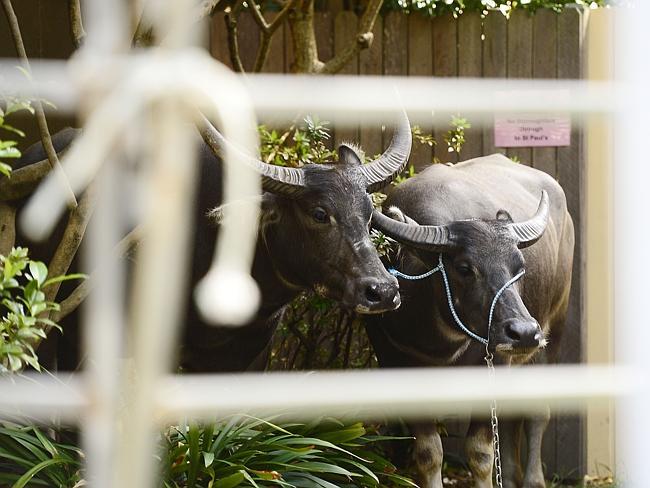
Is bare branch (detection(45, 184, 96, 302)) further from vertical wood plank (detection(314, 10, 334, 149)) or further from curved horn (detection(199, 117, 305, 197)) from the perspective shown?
vertical wood plank (detection(314, 10, 334, 149))

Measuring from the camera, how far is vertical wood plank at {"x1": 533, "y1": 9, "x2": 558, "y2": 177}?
6730mm

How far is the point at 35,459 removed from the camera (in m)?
3.99

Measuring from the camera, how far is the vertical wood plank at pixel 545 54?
673 centimetres

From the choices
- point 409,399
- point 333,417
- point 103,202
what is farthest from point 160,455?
point 103,202

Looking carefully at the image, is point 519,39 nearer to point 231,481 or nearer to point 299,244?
point 299,244

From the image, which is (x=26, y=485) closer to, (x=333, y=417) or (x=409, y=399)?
(x=333, y=417)

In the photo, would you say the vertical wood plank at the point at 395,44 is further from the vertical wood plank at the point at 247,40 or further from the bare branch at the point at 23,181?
the bare branch at the point at 23,181

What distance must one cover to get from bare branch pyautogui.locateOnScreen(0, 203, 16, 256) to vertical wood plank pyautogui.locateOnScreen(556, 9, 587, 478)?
357cm

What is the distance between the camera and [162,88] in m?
0.74

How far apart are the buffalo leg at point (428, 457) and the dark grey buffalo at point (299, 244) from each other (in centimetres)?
95

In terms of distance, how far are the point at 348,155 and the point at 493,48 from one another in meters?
2.27

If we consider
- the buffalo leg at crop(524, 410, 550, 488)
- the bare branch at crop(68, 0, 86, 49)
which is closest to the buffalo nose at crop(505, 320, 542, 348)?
the buffalo leg at crop(524, 410, 550, 488)

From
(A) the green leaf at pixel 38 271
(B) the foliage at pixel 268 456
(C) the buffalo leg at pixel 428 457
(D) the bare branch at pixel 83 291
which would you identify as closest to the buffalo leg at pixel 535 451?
(C) the buffalo leg at pixel 428 457

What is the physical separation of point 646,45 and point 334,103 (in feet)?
1.20
